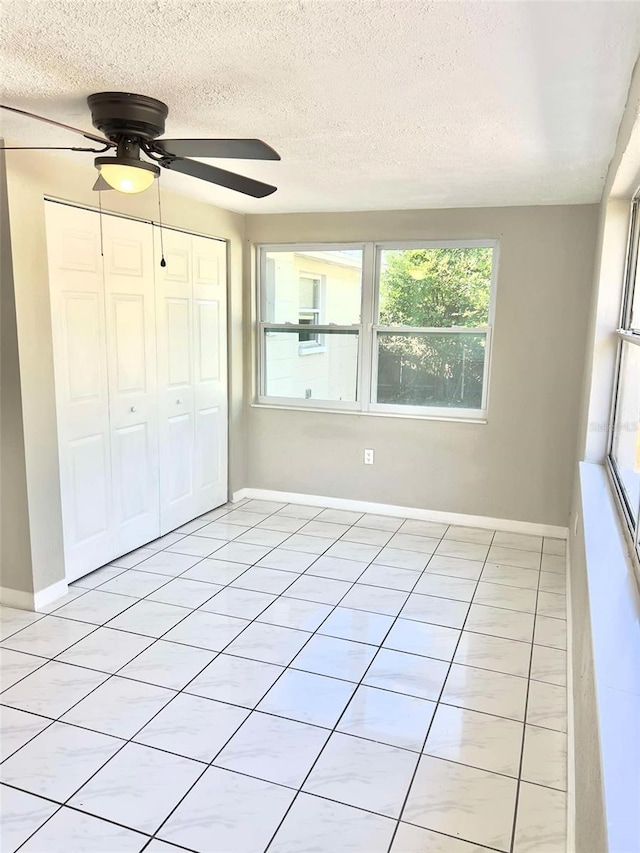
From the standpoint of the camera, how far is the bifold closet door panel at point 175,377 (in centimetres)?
389

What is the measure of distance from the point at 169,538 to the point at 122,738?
6.51 feet

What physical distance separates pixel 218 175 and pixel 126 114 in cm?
37

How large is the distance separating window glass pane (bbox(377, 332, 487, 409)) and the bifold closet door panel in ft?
4.59

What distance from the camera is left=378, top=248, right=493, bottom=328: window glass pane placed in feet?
13.8

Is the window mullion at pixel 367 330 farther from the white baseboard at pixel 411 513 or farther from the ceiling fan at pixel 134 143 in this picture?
the ceiling fan at pixel 134 143

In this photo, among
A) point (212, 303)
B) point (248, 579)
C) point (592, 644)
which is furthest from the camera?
point (212, 303)

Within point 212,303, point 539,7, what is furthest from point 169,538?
point 539,7

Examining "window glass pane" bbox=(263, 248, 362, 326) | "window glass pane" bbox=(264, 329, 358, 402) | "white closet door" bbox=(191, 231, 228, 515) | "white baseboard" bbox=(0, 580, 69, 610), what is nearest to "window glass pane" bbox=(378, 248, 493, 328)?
"window glass pane" bbox=(263, 248, 362, 326)

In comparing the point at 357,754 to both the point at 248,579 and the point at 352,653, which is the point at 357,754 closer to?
the point at 352,653

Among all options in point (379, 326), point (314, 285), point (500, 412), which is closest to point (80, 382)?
point (314, 285)

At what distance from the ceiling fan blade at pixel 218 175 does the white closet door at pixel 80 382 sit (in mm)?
1089

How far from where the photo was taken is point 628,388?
8.93 ft

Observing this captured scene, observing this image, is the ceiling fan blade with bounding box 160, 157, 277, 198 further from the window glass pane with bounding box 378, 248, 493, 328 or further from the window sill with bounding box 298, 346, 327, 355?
the window sill with bounding box 298, 346, 327, 355

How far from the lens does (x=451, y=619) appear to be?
3.06 metres
